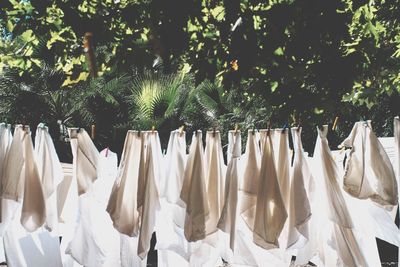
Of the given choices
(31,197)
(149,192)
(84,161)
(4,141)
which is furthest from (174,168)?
(4,141)

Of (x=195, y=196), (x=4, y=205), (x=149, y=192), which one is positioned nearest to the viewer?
(x=195, y=196)

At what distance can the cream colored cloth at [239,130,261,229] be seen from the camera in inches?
138

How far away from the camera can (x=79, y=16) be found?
9.16 feet

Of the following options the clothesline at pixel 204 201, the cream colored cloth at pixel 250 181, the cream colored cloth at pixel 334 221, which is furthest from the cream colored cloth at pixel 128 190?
the cream colored cloth at pixel 334 221

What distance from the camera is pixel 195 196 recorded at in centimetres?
354

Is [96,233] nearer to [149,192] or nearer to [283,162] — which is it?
[149,192]

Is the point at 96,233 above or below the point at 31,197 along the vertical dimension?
below

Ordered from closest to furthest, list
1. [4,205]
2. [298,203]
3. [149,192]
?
[298,203], [149,192], [4,205]

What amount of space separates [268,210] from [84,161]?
127cm

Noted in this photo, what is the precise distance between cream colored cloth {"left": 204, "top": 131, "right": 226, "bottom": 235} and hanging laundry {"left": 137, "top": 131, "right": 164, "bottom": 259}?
1.06 ft

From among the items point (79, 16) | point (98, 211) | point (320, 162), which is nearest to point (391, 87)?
point (320, 162)

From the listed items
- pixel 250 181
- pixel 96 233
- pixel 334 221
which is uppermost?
pixel 250 181

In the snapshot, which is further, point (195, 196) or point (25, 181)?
point (25, 181)

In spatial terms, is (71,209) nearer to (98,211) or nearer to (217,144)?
(98,211)
